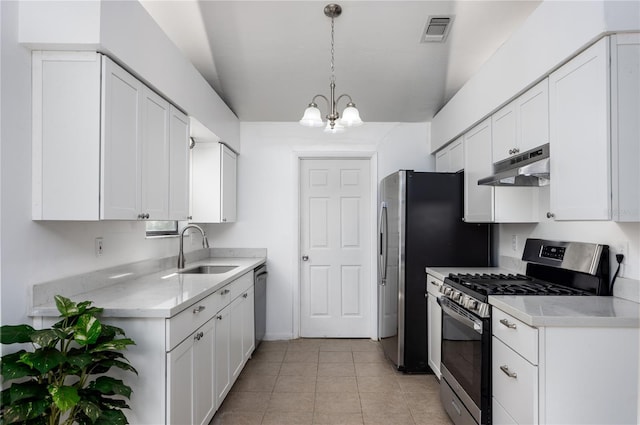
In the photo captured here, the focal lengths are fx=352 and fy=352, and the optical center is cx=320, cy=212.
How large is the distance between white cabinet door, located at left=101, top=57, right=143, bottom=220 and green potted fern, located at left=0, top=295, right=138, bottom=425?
0.52 metres

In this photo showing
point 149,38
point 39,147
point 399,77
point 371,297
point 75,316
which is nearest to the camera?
point 75,316

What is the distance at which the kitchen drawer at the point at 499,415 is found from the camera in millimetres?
1788

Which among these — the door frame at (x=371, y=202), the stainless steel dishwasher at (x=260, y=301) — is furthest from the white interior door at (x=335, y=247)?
the stainless steel dishwasher at (x=260, y=301)

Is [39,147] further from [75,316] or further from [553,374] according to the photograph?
[553,374]

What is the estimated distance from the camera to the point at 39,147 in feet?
5.37

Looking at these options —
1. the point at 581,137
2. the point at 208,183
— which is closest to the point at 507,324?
the point at 581,137

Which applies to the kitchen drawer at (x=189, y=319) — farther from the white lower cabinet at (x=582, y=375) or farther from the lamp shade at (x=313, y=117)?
the white lower cabinet at (x=582, y=375)

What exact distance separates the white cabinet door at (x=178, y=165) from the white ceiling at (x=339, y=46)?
61 centimetres

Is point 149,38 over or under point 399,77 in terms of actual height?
under

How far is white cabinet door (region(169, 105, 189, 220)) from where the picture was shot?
2396mm

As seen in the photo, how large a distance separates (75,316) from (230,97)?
257cm

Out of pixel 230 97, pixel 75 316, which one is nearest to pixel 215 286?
pixel 75 316

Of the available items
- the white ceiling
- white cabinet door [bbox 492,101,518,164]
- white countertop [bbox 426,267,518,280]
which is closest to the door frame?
the white ceiling

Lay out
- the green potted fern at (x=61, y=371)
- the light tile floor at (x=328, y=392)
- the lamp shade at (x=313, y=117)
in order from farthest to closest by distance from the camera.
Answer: the light tile floor at (x=328, y=392), the lamp shade at (x=313, y=117), the green potted fern at (x=61, y=371)
